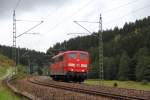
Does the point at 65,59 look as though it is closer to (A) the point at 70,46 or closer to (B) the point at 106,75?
(B) the point at 106,75

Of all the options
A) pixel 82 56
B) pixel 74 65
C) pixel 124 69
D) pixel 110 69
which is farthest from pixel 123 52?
pixel 74 65

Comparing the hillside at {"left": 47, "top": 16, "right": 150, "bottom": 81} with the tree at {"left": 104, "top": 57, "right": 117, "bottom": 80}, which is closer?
the hillside at {"left": 47, "top": 16, "right": 150, "bottom": 81}

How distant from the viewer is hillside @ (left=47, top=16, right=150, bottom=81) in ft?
296

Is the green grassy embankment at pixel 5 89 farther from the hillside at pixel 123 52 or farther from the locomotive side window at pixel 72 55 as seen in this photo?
the hillside at pixel 123 52

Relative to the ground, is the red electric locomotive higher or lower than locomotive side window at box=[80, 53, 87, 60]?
lower

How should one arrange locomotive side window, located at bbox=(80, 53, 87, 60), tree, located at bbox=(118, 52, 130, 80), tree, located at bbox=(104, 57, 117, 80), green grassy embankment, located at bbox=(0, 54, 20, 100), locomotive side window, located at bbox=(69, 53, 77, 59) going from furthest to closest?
tree, located at bbox=(104, 57, 117, 80)
tree, located at bbox=(118, 52, 130, 80)
locomotive side window, located at bbox=(80, 53, 87, 60)
locomotive side window, located at bbox=(69, 53, 77, 59)
green grassy embankment, located at bbox=(0, 54, 20, 100)

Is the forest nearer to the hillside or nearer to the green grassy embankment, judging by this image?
the hillside

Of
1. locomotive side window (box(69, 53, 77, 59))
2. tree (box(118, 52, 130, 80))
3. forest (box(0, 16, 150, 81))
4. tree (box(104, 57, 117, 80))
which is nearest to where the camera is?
locomotive side window (box(69, 53, 77, 59))

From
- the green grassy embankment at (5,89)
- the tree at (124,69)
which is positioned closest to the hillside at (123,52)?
the tree at (124,69)

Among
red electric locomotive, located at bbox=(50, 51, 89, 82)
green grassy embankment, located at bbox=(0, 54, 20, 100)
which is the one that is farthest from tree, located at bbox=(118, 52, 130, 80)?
red electric locomotive, located at bbox=(50, 51, 89, 82)

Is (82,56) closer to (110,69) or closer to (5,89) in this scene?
(5,89)

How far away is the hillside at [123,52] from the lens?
296 feet

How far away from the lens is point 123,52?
382 ft

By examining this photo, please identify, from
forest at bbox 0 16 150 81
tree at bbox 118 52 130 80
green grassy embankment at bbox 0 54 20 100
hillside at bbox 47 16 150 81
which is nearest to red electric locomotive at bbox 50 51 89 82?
green grassy embankment at bbox 0 54 20 100
